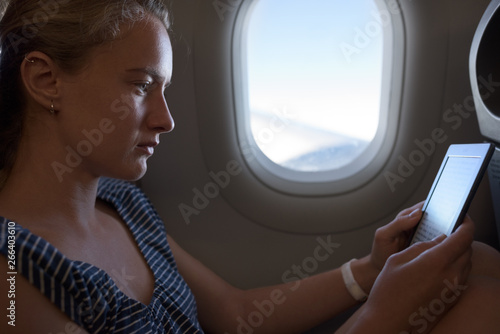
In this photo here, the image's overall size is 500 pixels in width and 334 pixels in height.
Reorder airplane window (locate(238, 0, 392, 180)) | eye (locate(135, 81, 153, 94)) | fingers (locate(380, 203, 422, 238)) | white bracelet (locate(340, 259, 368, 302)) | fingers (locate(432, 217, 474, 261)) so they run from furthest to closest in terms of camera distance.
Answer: airplane window (locate(238, 0, 392, 180)) → white bracelet (locate(340, 259, 368, 302)) → fingers (locate(380, 203, 422, 238)) → eye (locate(135, 81, 153, 94)) → fingers (locate(432, 217, 474, 261))

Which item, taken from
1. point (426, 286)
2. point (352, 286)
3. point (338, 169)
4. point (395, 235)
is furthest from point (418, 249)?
point (338, 169)

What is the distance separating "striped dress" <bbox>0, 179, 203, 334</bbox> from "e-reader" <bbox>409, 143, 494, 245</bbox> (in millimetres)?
538

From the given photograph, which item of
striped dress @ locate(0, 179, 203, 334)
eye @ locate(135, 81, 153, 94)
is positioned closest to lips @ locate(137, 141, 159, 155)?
eye @ locate(135, 81, 153, 94)

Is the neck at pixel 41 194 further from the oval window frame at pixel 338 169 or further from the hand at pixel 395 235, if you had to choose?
the hand at pixel 395 235

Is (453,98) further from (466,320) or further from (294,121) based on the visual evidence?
(466,320)

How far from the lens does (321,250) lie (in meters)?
1.32

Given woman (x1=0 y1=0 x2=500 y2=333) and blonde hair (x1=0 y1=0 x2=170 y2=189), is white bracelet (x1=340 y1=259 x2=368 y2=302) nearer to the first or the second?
woman (x1=0 y1=0 x2=500 y2=333)

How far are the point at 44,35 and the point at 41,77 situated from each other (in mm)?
76

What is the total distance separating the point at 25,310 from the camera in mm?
690

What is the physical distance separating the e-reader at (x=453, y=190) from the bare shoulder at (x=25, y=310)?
677 millimetres

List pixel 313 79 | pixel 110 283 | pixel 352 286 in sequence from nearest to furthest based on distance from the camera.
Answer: pixel 110 283
pixel 352 286
pixel 313 79

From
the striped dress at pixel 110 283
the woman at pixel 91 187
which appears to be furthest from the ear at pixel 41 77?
the striped dress at pixel 110 283

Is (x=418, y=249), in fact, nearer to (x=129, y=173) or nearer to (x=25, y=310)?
(x=129, y=173)

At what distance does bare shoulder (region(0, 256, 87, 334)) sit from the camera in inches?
25.9
